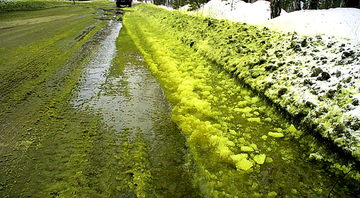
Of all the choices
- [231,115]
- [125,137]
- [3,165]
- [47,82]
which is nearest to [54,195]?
[3,165]

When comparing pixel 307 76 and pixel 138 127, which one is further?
pixel 307 76

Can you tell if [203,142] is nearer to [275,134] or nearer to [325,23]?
[275,134]

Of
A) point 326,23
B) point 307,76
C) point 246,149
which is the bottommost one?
point 246,149

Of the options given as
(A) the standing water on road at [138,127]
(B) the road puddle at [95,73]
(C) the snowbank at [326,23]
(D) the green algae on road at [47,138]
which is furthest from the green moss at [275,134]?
(C) the snowbank at [326,23]

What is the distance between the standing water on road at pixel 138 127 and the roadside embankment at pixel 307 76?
57.4 inches

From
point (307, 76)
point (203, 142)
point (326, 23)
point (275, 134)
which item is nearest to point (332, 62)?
point (307, 76)

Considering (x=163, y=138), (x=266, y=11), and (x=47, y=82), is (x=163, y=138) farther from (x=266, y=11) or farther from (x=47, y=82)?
(x=266, y=11)

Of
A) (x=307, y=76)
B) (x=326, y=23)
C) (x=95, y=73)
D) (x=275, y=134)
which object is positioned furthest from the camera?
(x=326, y=23)

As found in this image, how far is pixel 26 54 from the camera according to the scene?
15.9ft

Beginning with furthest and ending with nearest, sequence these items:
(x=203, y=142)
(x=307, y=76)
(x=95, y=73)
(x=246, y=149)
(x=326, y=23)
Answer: (x=326, y=23) < (x=95, y=73) < (x=307, y=76) < (x=203, y=142) < (x=246, y=149)

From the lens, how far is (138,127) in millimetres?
2469

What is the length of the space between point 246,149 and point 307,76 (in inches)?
62.8

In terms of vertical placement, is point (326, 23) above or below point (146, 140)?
above

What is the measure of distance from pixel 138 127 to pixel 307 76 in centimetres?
239
